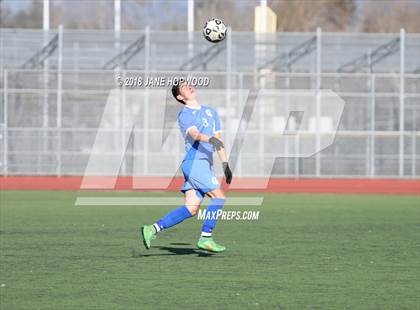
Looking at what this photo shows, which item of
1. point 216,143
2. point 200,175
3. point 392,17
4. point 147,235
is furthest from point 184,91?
point 392,17

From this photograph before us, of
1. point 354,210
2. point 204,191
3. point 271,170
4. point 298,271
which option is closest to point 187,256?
point 204,191

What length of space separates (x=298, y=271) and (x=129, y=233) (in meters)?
4.41

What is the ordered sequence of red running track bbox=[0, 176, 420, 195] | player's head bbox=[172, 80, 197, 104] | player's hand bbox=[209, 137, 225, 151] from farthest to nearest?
red running track bbox=[0, 176, 420, 195]
player's head bbox=[172, 80, 197, 104]
player's hand bbox=[209, 137, 225, 151]

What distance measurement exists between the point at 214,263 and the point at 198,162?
Result: 48.7 inches

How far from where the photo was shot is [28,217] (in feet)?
53.6

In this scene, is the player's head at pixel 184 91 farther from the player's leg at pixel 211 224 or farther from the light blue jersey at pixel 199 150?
the player's leg at pixel 211 224

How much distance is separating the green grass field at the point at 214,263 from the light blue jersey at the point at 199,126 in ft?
3.68

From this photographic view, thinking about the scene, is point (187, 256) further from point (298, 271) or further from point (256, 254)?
point (298, 271)
